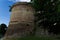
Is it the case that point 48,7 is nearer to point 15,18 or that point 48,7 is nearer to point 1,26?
point 15,18

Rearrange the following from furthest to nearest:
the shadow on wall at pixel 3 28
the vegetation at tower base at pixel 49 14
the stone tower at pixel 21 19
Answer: the shadow on wall at pixel 3 28
the stone tower at pixel 21 19
the vegetation at tower base at pixel 49 14

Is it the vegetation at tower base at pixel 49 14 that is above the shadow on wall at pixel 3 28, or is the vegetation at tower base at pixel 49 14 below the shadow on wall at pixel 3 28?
above

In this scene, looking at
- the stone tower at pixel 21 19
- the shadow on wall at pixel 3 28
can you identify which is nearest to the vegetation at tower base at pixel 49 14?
the stone tower at pixel 21 19

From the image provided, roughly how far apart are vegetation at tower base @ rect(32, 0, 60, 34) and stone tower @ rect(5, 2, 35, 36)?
1499mm

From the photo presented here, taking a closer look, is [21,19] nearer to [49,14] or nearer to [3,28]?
[49,14]

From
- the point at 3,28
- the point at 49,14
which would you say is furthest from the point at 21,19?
the point at 3,28

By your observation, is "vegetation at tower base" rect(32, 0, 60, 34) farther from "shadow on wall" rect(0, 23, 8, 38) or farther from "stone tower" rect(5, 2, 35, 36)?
"shadow on wall" rect(0, 23, 8, 38)

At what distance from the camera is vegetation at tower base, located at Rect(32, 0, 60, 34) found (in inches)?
615

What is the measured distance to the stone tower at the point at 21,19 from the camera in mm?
17453

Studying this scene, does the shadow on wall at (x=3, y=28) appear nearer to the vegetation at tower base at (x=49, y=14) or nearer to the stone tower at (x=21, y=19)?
the stone tower at (x=21, y=19)

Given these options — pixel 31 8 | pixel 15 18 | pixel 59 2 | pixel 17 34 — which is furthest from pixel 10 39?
pixel 59 2

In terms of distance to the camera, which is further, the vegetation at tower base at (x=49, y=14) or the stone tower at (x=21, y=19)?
the stone tower at (x=21, y=19)

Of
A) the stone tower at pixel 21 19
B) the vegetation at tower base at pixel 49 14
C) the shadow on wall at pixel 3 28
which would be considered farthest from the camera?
the shadow on wall at pixel 3 28

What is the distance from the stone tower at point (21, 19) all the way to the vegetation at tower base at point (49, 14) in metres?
1.50
